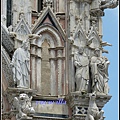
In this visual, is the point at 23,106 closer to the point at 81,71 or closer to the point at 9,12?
the point at 81,71

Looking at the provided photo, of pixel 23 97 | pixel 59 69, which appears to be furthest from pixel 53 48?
pixel 23 97

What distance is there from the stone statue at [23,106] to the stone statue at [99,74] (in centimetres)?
186

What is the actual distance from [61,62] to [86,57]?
2.23ft

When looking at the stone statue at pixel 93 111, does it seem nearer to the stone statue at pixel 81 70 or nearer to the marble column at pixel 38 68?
the stone statue at pixel 81 70

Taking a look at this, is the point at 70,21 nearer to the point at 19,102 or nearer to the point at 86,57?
the point at 86,57

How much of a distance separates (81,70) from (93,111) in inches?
47.5

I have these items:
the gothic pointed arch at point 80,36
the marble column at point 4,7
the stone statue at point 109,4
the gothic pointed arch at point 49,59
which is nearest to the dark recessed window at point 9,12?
the marble column at point 4,7

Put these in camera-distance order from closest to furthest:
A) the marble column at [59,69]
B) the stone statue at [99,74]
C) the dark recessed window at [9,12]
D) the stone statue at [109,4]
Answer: the stone statue at [99,74] < the marble column at [59,69] < the dark recessed window at [9,12] < the stone statue at [109,4]

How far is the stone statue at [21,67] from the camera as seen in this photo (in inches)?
765

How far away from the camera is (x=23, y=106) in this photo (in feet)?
62.1

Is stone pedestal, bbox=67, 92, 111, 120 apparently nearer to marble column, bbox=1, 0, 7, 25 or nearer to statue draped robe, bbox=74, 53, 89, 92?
statue draped robe, bbox=74, 53, 89, 92

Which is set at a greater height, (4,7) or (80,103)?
(4,7)

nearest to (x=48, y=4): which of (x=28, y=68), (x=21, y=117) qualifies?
(x=28, y=68)

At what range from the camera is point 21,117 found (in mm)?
18891
